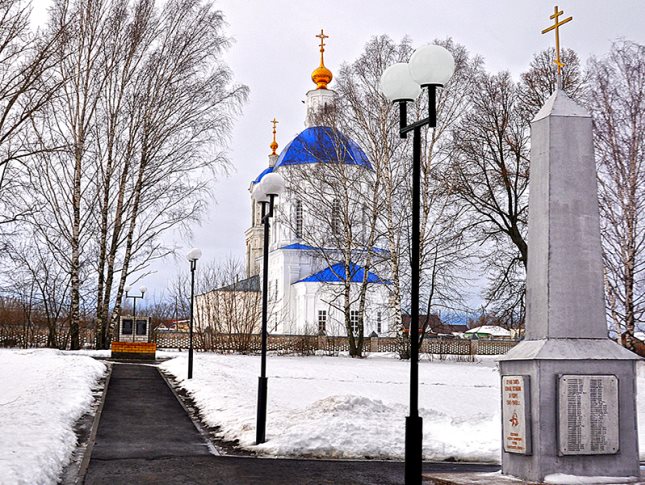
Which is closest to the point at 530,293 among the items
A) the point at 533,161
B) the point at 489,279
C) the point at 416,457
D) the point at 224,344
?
the point at 533,161

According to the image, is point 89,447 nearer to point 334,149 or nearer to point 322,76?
point 334,149

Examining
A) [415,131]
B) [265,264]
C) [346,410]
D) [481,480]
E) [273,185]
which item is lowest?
[481,480]

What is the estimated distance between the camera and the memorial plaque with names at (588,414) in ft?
24.2

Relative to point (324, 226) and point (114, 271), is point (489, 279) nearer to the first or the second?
point (324, 226)

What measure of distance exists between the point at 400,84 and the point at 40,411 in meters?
7.57

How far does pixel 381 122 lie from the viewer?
29.0 metres

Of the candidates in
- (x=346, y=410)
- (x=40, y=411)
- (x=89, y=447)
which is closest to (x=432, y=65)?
(x=346, y=410)

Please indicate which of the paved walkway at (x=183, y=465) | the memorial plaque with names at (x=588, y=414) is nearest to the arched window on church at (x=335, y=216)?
the paved walkway at (x=183, y=465)

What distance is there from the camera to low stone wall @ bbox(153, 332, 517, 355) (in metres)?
32.9

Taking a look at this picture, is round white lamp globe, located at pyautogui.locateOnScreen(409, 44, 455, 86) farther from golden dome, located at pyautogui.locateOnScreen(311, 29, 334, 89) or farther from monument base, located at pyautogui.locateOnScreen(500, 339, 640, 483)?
golden dome, located at pyautogui.locateOnScreen(311, 29, 334, 89)

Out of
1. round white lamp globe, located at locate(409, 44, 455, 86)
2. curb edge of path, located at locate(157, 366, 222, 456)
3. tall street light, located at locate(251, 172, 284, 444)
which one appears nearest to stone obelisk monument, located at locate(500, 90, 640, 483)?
round white lamp globe, located at locate(409, 44, 455, 86)

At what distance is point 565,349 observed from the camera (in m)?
7.60

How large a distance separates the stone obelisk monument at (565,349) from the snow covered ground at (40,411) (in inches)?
188

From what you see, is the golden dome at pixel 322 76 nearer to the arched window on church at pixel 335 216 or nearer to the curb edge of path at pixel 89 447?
the arched window on church at pixel 335 216
